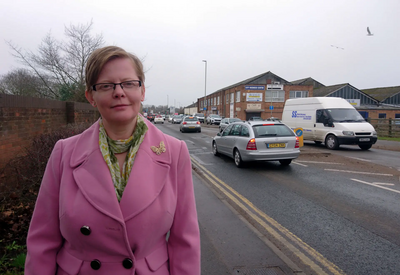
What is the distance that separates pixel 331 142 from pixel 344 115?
1.65m

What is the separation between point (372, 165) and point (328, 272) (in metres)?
7.74

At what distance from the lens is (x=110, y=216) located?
1359 millimetres

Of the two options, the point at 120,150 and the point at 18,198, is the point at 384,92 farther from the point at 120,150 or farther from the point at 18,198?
the point at 120,150

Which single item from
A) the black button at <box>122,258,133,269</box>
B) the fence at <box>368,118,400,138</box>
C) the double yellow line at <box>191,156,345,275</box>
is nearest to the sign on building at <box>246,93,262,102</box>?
the fence at <box>368,118,400,138</box>

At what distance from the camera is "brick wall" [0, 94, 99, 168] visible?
5.43m

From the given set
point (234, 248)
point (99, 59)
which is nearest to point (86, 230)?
point (99, 59)

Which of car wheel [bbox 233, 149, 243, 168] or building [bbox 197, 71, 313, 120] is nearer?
car wheel [bbox 233, 149, 243, 168]

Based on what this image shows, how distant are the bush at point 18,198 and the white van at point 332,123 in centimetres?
1220

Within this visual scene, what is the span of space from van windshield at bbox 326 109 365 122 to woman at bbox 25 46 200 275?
14.1 meters

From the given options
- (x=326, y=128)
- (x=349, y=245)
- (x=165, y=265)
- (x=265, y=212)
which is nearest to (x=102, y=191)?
(x=165, y=265)

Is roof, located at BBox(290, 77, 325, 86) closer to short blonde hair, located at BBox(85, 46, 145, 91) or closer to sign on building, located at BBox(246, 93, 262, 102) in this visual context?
sign on building, located at BBox(246, 93, 262, 102)

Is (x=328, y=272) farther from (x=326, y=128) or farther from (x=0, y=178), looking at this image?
(x=326, y=128)

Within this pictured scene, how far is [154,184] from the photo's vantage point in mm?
1484

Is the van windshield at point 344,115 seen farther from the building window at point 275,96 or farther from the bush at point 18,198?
the building window at point 275,96
